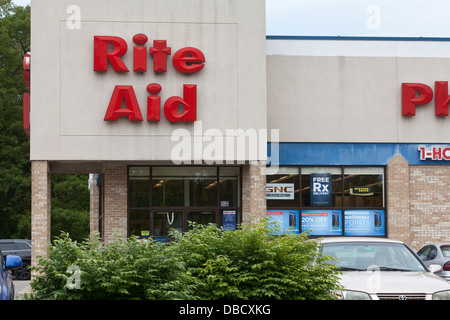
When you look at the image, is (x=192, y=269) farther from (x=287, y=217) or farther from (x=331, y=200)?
(x=331, y=200)

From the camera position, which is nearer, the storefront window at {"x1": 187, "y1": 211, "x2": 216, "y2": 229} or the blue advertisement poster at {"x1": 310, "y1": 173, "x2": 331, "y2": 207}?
the storefront window at {"x1": 187, "y1": 211, "x2": 216, "y2": 229}

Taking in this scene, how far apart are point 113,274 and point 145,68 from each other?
13.4 meters

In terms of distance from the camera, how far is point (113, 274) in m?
7.40

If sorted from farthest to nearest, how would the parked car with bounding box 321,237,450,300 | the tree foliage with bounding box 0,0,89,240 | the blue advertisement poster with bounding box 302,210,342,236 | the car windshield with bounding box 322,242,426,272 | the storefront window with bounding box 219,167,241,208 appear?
the tree foliage with bounding box 0,0,89,240
the blue advertisement poster with bounding box 302,210,342,236
the storefront window with bounding box 219,167,241,208
the car windshield with bounding box 322,242,426,272
the parked car with bounding box 321,237,450,300

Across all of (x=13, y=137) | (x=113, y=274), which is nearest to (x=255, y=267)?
(x=113, y=274)

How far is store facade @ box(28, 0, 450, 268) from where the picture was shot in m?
20.1

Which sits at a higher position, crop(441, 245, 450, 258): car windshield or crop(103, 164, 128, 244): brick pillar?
crop(103, 164, 128, 244): brick pillar

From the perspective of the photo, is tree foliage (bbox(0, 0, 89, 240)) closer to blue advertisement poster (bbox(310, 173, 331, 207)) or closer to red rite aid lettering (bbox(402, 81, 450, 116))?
blue advertisement poster (bbox(310, 173, 331, 207))

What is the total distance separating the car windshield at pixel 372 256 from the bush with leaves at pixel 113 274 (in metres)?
3.12

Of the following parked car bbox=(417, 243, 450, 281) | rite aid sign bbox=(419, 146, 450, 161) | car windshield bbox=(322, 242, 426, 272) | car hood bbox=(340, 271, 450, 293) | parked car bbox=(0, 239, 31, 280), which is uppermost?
rite aid sign bbox=(419, 146, 450, 161)

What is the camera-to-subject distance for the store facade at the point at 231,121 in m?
20.1

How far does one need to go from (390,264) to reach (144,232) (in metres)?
12.7

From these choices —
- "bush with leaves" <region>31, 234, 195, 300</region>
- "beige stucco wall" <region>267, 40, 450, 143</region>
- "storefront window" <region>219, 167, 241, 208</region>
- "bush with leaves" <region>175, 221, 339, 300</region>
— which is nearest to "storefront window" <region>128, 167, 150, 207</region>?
"storefront window" <region>219, 167, 241, 208</region>
